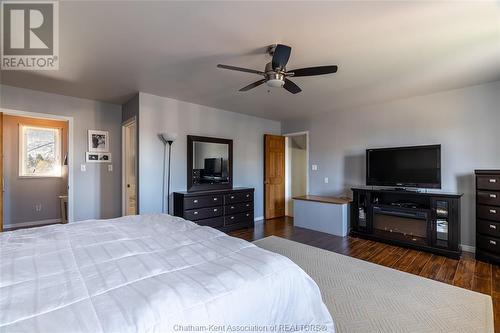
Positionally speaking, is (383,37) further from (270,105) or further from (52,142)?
(52,142)

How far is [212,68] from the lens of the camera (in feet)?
9.32

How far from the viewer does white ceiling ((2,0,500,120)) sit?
181cm

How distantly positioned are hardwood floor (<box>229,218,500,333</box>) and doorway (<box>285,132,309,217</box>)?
164cm

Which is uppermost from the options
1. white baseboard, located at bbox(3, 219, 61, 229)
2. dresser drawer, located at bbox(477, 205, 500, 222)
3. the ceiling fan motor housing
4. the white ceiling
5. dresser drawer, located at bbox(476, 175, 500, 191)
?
the white ceiling

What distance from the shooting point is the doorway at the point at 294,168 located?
6.10 metres

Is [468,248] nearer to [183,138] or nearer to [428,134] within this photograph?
[428,134]

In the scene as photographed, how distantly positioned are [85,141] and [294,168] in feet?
15.6

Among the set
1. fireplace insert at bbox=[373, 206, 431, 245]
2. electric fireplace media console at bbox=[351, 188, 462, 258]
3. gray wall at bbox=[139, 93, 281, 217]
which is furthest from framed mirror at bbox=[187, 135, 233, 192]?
fireplace insert at bbox=[373, 206, 431, 245]

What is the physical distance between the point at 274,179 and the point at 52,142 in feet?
16.5

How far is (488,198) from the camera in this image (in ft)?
10.0

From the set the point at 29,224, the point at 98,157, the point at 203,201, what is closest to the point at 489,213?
the point at 203,201

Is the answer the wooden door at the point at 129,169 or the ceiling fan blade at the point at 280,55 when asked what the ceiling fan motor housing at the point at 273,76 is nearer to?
the ceiling fan blade at the point at 280,55

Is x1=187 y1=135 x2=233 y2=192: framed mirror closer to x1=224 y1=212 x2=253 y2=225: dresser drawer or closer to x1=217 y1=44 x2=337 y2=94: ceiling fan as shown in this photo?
x1=224 y1=212 x2=253 y2=225: dresser drawer

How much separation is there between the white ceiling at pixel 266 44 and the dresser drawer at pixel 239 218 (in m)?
2.34
